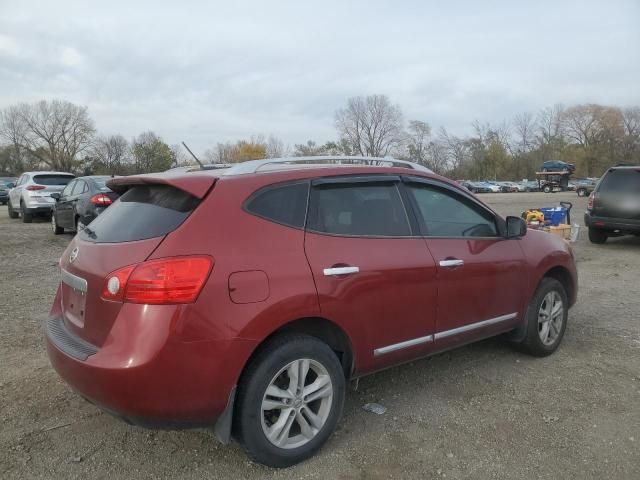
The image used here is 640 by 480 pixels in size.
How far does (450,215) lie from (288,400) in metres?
1.83

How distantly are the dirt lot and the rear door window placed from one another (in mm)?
11982

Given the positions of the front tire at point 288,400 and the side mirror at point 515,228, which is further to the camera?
the side mirror at point 515,228

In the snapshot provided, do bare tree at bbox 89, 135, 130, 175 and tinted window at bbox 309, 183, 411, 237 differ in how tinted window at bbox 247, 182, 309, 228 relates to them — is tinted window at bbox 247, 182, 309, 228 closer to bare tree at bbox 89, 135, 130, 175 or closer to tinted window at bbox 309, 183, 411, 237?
tinted window at bbox 309, 183, 411, 237

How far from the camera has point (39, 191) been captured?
15.3m

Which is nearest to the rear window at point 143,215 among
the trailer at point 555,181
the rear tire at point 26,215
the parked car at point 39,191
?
the parked car at point 39,191

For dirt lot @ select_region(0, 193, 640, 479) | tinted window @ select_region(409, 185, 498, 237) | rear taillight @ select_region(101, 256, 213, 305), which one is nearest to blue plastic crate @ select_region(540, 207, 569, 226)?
dirt lot @ select_region(0, 193, 640, 479)

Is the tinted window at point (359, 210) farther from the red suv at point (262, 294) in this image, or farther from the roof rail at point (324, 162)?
the roof rail at point (324, 162)

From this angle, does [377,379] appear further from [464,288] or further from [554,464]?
[554,464]

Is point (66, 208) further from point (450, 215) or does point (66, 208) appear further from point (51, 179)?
point (450, 215)

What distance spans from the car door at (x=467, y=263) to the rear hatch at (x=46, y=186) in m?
14.1

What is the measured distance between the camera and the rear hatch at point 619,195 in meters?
10.2

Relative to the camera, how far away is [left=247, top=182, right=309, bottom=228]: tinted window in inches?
111

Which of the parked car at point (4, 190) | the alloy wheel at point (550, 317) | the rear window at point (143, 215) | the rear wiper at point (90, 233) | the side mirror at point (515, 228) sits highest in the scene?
the rear window at point (143, 215)

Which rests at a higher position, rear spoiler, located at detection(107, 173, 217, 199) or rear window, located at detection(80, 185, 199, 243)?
rear spoiler, located at detection(107, 173, 217, 199)
